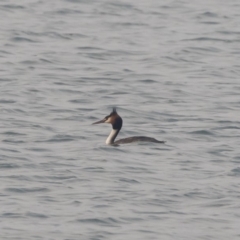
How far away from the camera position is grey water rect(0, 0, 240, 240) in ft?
44.1

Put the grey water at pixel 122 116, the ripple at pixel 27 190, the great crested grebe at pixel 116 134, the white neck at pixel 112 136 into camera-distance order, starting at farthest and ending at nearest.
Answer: the white neck at pixel 112 136 → the great crested grebe at pixel 116 134 → the ripple at pixel 27 190 → the grey water at pixel 122 116

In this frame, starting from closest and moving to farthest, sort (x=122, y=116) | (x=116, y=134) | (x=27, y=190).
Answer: (x=27, y=190) < (x=116, y=134) < (x=122, y=116)

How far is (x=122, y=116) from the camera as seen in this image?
68.2ft

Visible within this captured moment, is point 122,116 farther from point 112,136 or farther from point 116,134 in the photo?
point 112,136

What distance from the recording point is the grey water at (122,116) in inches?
530

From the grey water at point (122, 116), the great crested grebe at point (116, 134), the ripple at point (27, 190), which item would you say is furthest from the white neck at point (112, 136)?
the ripple at point (27, 190)

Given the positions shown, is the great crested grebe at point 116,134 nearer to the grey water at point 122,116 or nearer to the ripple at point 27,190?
the grey water at point 122,116

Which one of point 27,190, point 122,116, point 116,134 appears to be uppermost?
point 27,190

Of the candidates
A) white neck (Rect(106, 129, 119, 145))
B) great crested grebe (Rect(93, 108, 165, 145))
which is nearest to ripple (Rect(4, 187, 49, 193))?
great crested grebe (Rect(93, 108, 165, 145))

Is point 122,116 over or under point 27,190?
under

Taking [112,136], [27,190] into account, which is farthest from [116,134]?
[27,190]

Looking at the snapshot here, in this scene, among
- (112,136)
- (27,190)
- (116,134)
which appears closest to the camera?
(27,190)

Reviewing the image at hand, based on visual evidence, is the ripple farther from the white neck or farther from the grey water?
the white neck

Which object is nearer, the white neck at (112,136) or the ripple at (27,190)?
the ripple at (27,190)
